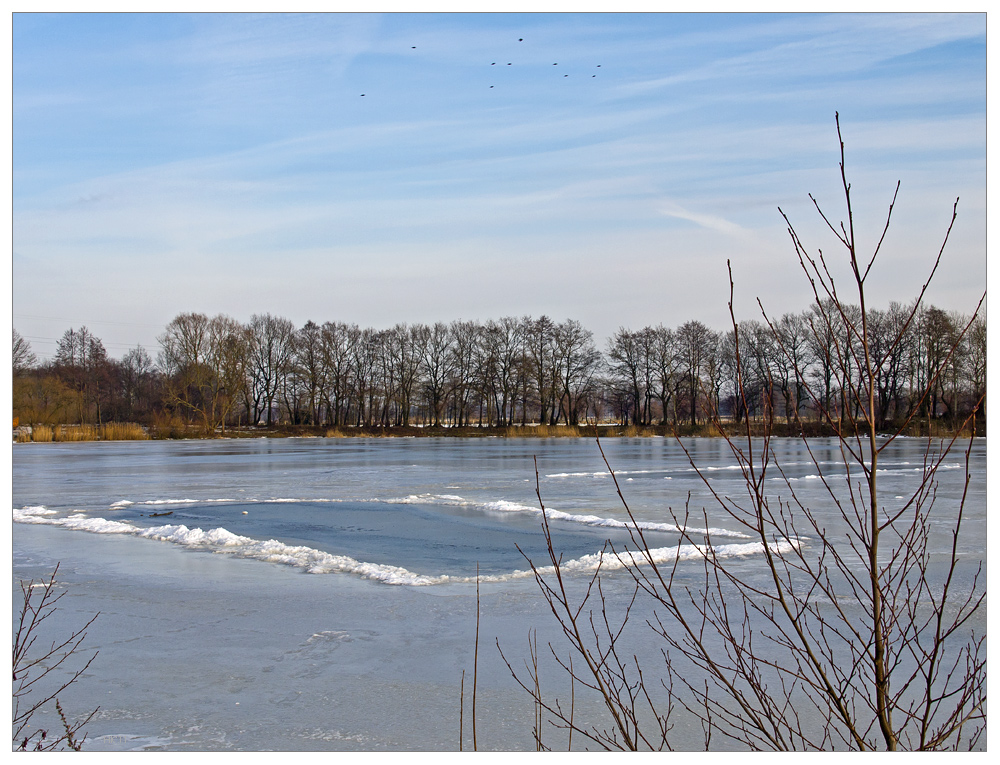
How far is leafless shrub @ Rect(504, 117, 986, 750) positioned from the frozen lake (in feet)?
1.29

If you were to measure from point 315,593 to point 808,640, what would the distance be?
363 cm

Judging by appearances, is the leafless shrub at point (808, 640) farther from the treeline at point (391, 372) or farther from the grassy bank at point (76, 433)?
the treeline at point (391, 372)

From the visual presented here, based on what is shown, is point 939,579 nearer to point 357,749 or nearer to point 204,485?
point 357,749

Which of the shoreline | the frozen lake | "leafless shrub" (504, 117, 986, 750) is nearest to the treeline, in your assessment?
the shoreline

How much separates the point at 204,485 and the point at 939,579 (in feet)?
44.0

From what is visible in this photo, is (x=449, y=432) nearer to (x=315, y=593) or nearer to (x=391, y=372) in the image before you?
(x=391, y=372)

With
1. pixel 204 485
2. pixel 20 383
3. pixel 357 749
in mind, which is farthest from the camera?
pixel 20 383

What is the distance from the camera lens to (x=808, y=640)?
5.06 meters

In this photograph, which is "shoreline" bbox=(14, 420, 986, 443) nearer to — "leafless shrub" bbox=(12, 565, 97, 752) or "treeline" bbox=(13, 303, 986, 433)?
"treeline" bbox=(13, 303, 986, 433)

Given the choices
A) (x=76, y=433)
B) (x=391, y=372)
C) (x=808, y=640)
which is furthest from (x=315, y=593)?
(x=391, y=372)

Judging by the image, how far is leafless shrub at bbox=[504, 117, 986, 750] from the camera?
1.97 metres

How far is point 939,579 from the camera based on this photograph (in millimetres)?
6500
